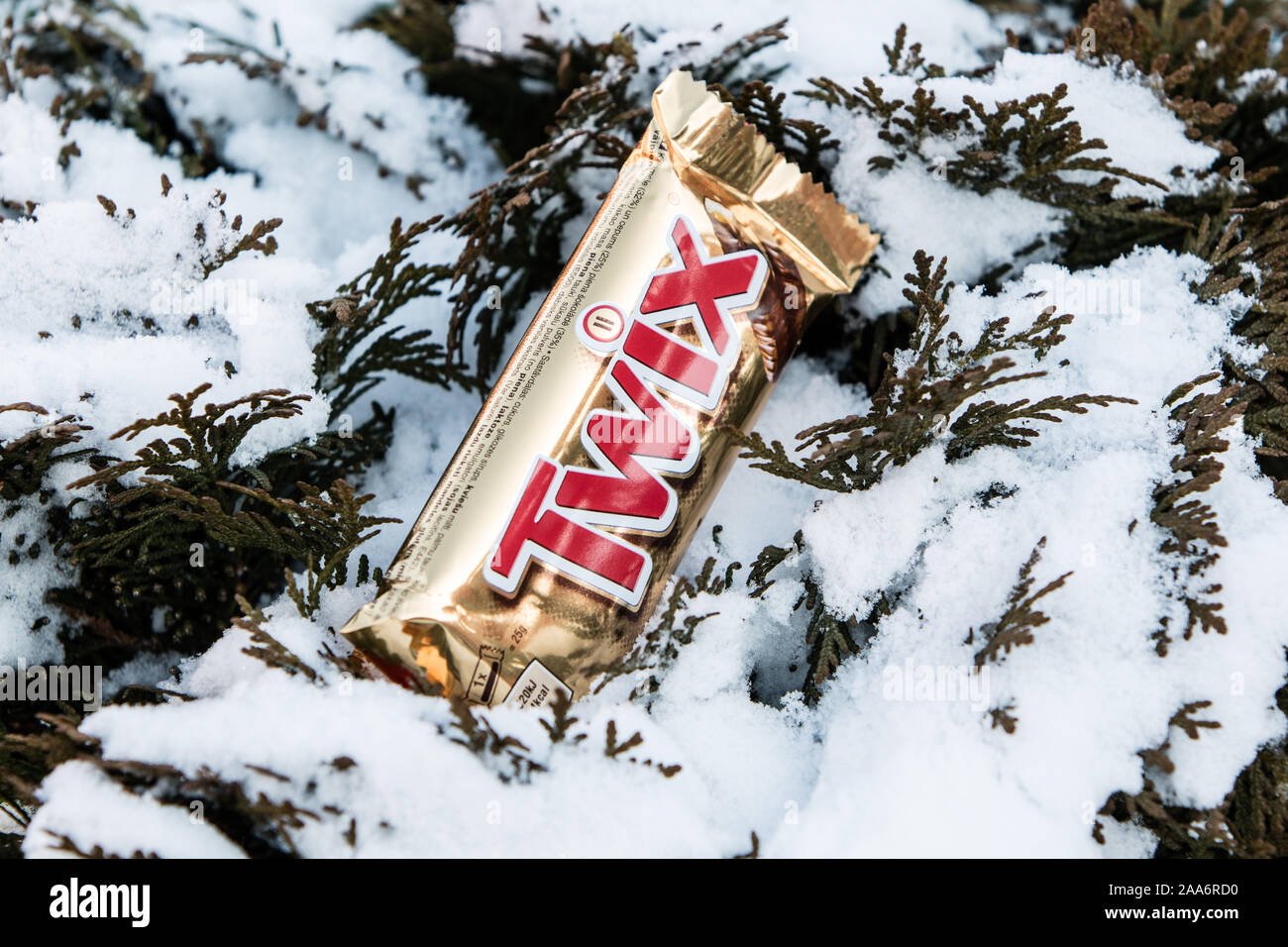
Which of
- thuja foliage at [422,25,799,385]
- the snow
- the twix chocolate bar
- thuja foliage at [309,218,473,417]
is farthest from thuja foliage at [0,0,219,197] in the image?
the twix chocolate bar

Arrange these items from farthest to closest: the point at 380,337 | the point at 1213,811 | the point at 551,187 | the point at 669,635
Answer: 1. the point at 551,187
2. the point at 380,337
3. the point at 669,635
4. the point at 1213,811

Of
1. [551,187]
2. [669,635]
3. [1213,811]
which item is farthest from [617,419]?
[1213,811]

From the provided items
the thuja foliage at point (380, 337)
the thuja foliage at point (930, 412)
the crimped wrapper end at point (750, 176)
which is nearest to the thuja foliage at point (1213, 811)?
the thuja foliage at point (930, 412)

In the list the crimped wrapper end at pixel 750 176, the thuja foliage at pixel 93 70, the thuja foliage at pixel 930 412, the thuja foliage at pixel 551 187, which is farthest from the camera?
the thuja foliage at pixel 93 70

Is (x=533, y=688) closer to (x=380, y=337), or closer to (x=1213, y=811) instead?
(x=380, y=337)

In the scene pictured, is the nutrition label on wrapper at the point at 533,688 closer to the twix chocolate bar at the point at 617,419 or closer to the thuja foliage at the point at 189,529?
the twix chocolate bar at the point at 617,419

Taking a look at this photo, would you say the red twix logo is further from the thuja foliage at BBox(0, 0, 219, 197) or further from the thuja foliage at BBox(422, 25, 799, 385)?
the thuja foliage at BBox(0, 0, 219, 197)
